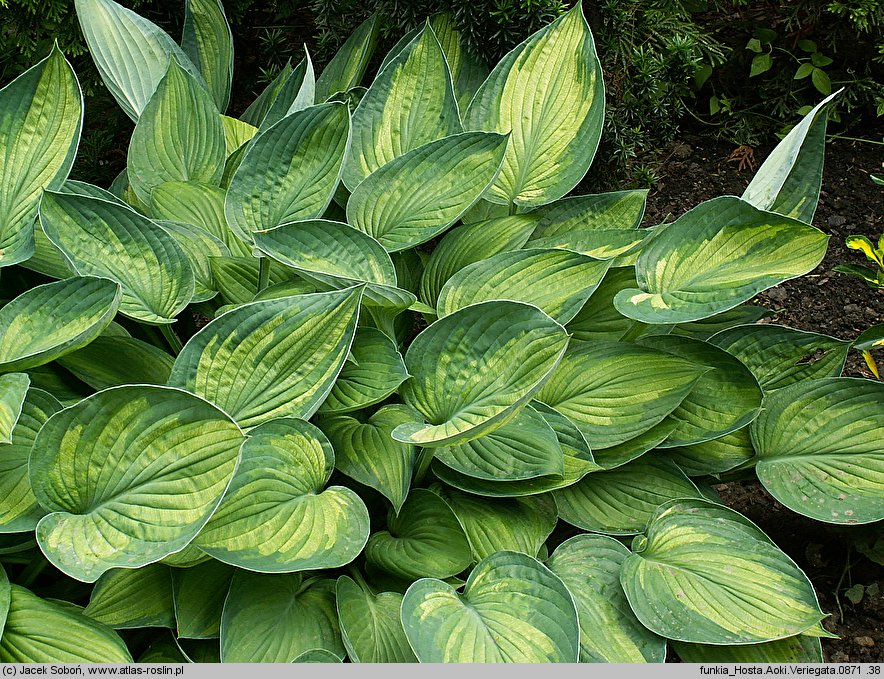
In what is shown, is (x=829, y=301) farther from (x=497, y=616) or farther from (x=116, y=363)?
(x=116, y=363)

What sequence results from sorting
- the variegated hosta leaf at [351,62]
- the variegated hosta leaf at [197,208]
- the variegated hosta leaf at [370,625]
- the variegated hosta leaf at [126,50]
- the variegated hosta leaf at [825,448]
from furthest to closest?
the variegated hosta leaf at [351,62] < the variegated hosta leaf at [126,50] < the variegated hosta leaf at [197,208] < the variegated hosta leaf at [825,448] < the variegated hosta leaf at [370,625]

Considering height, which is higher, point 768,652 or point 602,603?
point 602,603

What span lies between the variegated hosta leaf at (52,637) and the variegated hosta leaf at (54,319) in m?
0.37

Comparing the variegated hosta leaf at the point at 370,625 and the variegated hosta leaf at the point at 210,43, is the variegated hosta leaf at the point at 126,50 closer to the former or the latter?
the variegated hosta leaf at the point at 210,43

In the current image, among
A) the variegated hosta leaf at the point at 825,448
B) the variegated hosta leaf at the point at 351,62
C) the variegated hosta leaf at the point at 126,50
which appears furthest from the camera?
the variegated hosta leaf at the point at 351,62

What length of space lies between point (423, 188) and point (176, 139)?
55cm

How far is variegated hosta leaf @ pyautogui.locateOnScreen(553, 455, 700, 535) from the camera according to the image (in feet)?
4.88

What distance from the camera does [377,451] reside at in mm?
1400

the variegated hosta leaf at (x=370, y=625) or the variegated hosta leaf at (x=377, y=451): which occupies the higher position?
the variegated hosta leaf at (x=377, y=451)

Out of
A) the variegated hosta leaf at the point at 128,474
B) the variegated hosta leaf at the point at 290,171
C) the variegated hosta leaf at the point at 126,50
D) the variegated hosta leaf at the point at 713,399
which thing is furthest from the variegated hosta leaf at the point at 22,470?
the variegated hosta leaf at the point at 713,399

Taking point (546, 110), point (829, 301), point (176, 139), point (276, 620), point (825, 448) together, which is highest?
point (176, 139)

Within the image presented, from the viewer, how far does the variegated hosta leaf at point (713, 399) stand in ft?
4.86

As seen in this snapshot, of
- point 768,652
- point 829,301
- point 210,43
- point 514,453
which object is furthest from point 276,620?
point 829,301

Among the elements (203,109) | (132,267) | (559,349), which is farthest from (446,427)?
(203,109)
